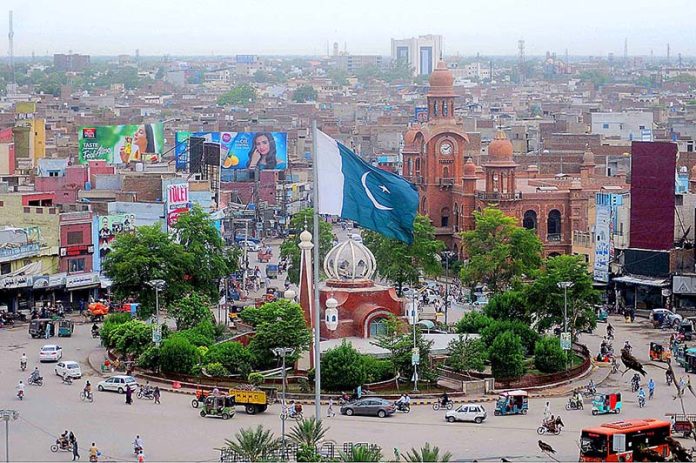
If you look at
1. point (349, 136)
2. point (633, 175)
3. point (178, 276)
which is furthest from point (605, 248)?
point (349, 136)

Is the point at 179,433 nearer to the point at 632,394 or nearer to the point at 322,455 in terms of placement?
the point at 322,455

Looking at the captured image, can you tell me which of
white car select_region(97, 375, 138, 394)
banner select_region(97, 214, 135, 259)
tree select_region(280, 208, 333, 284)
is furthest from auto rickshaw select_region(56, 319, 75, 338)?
tree select_region(280, 208, 333, 284)

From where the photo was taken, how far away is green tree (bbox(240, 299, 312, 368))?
47594mm

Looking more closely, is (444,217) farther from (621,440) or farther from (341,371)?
(621,440)

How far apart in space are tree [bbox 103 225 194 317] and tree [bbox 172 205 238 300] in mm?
579

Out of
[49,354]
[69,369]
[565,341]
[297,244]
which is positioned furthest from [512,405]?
[297,244]

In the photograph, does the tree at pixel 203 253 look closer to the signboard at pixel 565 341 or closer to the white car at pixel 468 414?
the signboard at pixel 565 341

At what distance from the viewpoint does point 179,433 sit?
41031 millimetres

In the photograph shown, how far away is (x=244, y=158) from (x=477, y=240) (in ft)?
116

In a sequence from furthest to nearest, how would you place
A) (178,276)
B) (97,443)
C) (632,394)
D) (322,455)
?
(178,276)
(632,394)
(97,443)
(322,455)

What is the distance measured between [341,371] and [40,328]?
47.6ft

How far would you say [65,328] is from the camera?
5738 centimetres

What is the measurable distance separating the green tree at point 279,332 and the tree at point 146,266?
8.40 meters

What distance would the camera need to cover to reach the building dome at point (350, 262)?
51969 millimetres
